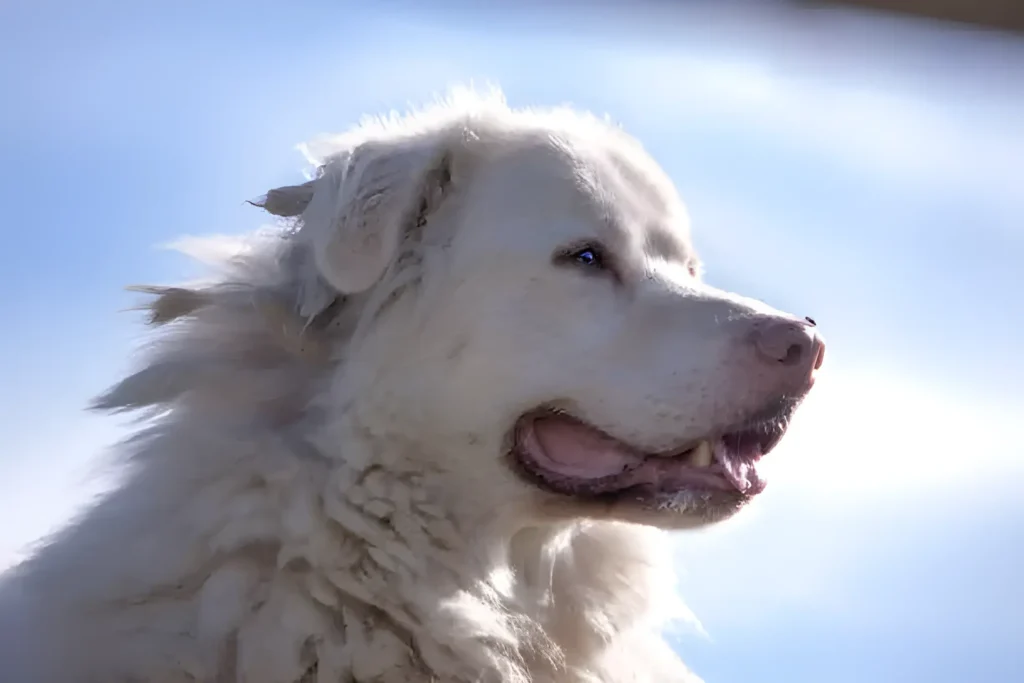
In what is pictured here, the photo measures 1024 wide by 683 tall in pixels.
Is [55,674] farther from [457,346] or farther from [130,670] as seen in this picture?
[457,346]

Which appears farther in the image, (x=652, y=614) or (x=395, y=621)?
(x=652, y=614)

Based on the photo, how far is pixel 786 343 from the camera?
251cm

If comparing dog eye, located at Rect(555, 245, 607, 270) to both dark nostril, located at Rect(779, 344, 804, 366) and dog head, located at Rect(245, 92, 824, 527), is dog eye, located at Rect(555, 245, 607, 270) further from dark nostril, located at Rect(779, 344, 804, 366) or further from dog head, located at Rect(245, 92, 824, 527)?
dark nostril, located at Rect(779, 344, 804, 366)

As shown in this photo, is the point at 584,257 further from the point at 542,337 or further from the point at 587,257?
the point at 542,337

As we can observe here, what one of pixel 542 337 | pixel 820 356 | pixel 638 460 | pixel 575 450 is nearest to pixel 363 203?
A: pixel 542 337

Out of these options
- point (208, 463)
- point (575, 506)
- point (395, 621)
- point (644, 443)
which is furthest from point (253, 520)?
point (644, 443)

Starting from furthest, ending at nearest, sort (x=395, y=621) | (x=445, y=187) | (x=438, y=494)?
(x=445, y=187) < (x=438, y=494) < (x=395, y=621)

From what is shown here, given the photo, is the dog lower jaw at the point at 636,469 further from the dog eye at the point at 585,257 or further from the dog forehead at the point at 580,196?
the dog forehead at the point at 580,196

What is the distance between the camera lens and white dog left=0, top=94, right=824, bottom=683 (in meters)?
2.51

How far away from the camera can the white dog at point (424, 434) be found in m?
2.51

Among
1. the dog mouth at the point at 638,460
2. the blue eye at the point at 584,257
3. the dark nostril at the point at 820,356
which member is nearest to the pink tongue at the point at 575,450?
the dog mouth at the point at 638,460

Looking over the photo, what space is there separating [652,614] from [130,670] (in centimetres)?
153

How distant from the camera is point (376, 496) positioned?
8.71 feet

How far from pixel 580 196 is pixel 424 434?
80 centimetres
